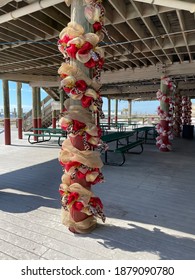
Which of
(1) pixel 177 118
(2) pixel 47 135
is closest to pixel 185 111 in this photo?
(1) pixel 177 118

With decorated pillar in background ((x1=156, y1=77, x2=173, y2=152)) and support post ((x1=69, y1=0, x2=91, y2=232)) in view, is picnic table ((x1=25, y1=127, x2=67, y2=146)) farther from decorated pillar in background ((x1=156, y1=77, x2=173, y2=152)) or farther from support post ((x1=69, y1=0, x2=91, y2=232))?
support post ((x1=69, y1=0, x2=91, y2=232))

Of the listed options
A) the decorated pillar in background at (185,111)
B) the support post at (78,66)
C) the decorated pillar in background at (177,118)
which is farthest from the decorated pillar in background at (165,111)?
the decorated pillar in background at (185,111)

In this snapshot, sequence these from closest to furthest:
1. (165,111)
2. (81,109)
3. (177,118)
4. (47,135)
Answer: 1. (81,109)
2. (165,111)
3. (47,135)
4. (177,118)

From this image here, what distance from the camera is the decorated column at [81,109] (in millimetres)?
2760

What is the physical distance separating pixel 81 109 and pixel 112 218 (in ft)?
5.94

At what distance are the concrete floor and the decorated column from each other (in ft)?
1.16

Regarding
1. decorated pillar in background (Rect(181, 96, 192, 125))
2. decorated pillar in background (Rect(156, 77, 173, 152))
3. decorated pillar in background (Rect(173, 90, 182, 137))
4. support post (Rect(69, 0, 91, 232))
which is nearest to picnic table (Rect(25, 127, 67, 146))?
decorated pillar in background (Rect(156, 77, 173, 152))

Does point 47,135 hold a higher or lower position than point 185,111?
lower

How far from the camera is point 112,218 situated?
3.43 meters

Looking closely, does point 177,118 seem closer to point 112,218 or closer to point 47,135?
point 47,135

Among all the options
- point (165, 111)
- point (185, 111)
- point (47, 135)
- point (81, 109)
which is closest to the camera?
point (81, 109)

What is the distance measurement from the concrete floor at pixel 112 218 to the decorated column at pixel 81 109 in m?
0.35

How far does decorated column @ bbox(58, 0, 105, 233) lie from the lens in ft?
9.05

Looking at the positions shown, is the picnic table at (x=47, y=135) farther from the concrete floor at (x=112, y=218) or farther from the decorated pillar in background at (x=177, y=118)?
the decorated pillar in background at (x=177, y=118)
